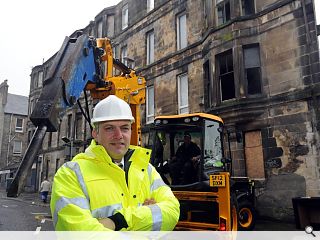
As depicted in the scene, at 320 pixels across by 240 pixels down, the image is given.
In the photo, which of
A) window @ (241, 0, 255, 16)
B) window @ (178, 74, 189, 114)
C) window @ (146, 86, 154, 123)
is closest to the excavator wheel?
window @ (178, 74, 189, 114)

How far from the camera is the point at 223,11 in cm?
1415

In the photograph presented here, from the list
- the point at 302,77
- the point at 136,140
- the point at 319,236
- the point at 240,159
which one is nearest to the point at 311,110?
the point at 302,77

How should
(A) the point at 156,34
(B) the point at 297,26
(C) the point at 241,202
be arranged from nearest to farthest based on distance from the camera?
(C) the point at 241,202
(B) the point at 297,26
(A) the point at 156,34

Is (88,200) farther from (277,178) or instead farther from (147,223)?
(277,178)

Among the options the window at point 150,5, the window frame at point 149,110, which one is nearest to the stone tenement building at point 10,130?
the window frame at point 149,110

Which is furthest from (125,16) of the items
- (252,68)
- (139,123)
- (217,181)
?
(217,181)

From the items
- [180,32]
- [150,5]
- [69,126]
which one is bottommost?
[69,126]

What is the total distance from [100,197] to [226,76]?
1213 cm

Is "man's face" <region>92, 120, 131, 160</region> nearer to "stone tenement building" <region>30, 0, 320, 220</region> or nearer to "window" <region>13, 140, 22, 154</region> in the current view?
"stone tenement building" <region>30, 0, 320, 220</region>

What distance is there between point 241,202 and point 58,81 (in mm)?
6608

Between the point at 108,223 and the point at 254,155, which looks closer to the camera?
the point at 108,223

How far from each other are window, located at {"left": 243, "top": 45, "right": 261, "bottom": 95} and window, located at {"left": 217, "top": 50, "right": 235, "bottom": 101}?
2.22ft

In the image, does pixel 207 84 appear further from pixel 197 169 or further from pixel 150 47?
pixel 197 169

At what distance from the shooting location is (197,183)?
21.3 feet
